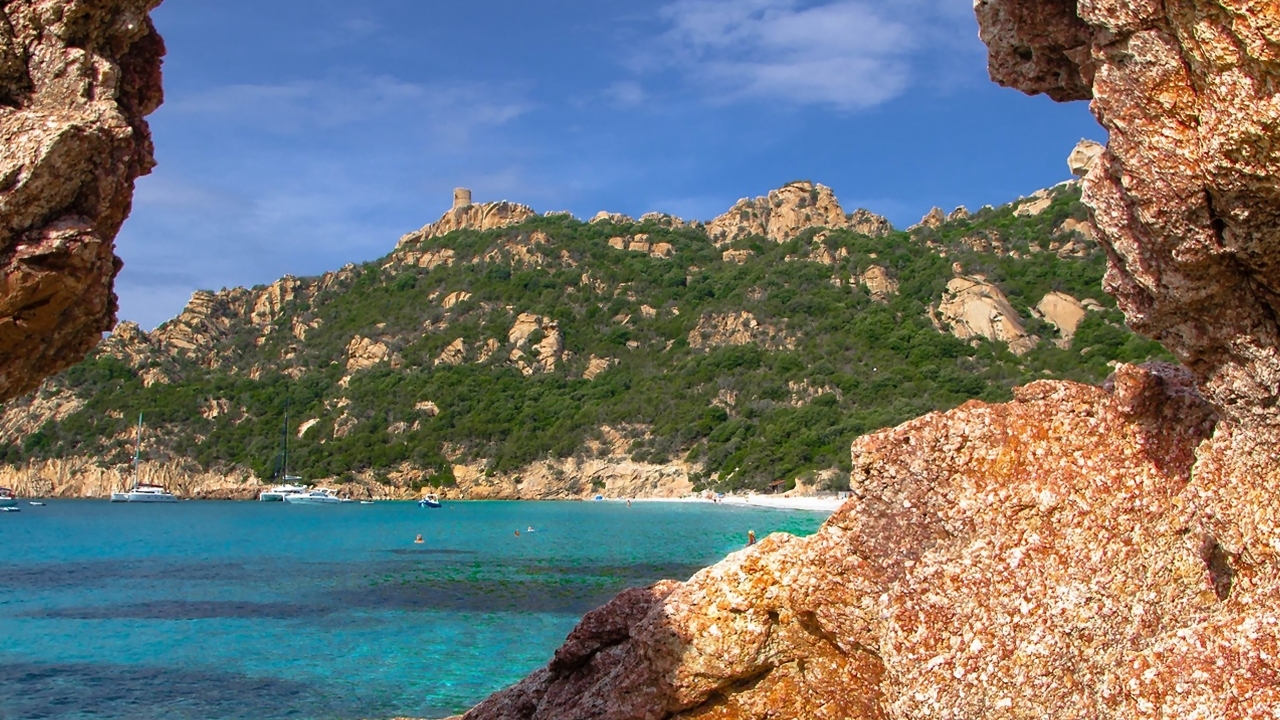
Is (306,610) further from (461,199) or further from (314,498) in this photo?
(461,199)

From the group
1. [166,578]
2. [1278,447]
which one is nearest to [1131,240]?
[1278,447]

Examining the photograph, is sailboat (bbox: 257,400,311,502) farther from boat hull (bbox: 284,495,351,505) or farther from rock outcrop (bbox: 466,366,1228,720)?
rock outcrop (bbox: 466,366,1228,720)

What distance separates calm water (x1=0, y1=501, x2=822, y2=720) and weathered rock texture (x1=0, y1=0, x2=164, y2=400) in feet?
38.0

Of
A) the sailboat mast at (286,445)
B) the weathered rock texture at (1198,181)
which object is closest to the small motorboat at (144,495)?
the sailboat mast at (286,445)

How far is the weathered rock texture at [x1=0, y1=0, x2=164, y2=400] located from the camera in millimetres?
3770

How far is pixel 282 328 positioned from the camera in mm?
125875

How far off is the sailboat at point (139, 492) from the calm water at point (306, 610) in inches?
1761

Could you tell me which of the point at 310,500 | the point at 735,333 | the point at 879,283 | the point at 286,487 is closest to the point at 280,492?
the point at 286,487

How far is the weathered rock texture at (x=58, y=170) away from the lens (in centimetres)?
377

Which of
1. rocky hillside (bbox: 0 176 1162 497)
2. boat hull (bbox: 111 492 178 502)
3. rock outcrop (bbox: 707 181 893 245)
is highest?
rock outcrop (bbox: 707 181 893 245)

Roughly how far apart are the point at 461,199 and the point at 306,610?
431ft

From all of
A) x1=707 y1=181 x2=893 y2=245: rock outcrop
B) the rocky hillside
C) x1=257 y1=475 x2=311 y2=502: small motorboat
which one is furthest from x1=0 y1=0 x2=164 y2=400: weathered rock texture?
x1=707 y1=181 x2=893 y2=245: rock outcrop

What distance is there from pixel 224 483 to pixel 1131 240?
117519 millimetres

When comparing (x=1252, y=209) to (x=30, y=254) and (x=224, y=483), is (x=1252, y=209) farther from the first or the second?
(x=224, y=483)
